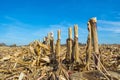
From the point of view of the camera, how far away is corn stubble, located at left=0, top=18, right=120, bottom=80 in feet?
17.1

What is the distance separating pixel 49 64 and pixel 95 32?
1262 millimetres

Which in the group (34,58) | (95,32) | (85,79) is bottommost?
(85,79)

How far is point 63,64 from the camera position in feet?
19.4

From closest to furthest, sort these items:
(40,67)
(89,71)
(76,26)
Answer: (89,71) → (76,26) → (40,67)

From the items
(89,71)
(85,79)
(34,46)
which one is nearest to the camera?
(85,79)

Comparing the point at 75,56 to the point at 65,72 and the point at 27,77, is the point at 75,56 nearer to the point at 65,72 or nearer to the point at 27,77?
the point at 65,72

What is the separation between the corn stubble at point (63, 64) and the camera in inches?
205

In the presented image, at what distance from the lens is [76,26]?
560 centimetres

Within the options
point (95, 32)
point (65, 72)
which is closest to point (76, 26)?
point (95, 32)

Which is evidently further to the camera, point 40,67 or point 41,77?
point 40,67

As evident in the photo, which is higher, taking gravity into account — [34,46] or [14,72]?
[34,46]

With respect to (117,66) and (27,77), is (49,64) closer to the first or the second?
(27,77)

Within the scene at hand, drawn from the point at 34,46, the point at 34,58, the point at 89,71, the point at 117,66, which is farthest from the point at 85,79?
the point at 34,46

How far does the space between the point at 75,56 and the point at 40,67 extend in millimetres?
722
